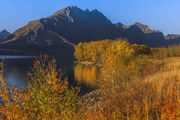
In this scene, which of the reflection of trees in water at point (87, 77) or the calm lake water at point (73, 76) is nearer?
the calm lake water at point (73, 76)

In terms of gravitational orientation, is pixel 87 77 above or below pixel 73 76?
below

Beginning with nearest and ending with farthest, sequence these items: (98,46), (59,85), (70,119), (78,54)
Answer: (70,119)
(59,85)
(98,46)
(78,54)

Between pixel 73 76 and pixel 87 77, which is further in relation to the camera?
pixel 73 76

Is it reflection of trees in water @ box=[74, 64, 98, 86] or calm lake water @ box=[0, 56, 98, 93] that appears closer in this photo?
calm lake water @ box=[0, 56, 98, 93]

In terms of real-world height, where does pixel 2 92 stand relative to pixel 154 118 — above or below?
above

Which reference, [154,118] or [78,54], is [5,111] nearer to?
[154,118]

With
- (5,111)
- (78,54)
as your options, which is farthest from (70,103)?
(78,54)

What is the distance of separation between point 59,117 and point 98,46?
12860 centimetres

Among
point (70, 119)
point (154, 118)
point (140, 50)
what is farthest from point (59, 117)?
point (140, 50)

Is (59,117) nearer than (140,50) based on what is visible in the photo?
Yes

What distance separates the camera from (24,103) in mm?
9688

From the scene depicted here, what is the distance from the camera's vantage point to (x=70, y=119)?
359 inches

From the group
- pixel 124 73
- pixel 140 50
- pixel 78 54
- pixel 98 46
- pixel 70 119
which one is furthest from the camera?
pixel 78 54

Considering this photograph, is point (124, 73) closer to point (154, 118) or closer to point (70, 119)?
point (154, 118)
